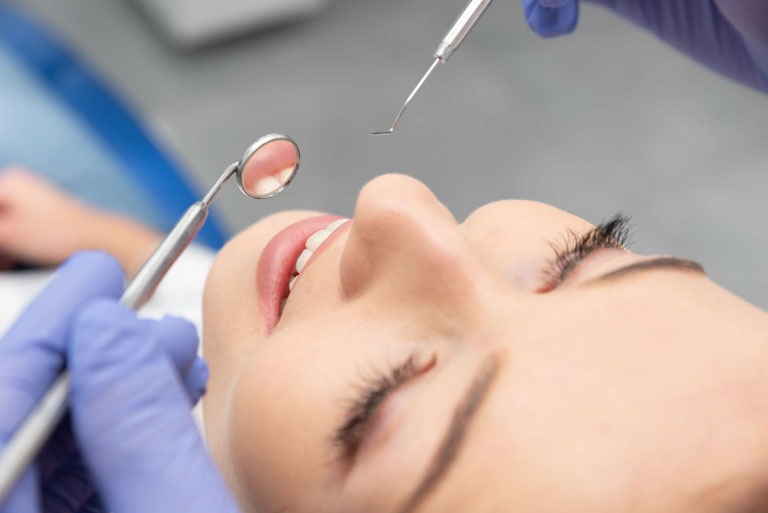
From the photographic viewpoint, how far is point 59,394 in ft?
2.63

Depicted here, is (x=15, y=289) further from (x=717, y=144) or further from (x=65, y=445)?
(x=717, y=144)

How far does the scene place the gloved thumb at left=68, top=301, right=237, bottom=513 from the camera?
2.55ft

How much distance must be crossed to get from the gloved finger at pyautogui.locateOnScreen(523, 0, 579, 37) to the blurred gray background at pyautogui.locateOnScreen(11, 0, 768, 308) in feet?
1.72

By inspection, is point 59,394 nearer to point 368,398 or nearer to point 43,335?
point 43,335

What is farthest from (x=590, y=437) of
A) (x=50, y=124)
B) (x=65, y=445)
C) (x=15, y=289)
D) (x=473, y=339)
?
(x=50, y=124)

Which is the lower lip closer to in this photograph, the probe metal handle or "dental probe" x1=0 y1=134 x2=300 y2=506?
"dental probe" x1=0 y1=134 x2=300 y2=506

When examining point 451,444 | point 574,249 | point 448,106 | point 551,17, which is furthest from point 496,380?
point 448,106

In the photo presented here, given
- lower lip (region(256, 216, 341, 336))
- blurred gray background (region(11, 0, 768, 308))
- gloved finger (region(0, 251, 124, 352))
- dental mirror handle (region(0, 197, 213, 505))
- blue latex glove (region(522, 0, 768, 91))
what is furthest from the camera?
blurred gray background (region(11, 0, 768, 308))

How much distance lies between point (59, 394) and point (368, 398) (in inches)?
11.5

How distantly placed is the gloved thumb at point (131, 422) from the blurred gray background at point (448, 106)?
1.22 meters

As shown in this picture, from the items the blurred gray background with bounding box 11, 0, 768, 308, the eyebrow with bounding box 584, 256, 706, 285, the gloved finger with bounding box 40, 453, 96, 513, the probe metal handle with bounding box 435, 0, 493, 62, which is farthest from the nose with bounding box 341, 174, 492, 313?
the blurred gray background with bounding box 11, 0, 768, 308

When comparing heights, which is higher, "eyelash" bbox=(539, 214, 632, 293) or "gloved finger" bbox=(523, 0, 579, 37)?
"gloved finger" bbox=(523, 0, 579, 37)

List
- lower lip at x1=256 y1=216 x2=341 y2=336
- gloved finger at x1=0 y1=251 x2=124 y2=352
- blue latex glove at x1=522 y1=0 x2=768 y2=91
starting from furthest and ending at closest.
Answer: blue latex glove at x1=522 y1=0 x2=768 y2=91 < lower lip at x1=256 y1=216 x2=341 y2=336 < gloved finger at x1=0 y1=251 x2=124 y2=352

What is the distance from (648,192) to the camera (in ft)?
7.09
